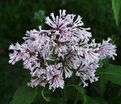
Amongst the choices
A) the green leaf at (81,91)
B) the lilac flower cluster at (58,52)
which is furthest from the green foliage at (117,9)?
the green leaf at (81,91)

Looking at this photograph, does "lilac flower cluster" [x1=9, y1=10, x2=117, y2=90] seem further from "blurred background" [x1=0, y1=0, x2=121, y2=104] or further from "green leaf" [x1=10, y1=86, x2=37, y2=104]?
"blurred background" [x1=0, y1=0, x2=121, y2=104]

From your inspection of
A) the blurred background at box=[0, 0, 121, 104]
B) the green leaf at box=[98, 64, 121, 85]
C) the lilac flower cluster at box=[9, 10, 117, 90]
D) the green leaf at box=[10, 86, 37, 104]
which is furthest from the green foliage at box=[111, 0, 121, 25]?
the blurred background at box=[0, 0, 121, 104]

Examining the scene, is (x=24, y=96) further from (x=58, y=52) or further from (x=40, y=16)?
(x=40, y=16)

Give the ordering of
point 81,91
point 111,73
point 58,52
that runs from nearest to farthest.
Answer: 1. point 58,52
2. point 81,91
3. point 111,73

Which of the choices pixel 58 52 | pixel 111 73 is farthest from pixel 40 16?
pixel 58 52

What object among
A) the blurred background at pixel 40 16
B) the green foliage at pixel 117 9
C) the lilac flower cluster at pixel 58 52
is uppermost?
the blurred background at pixel 40 16

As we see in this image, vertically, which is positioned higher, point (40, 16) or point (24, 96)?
point (40, 16)

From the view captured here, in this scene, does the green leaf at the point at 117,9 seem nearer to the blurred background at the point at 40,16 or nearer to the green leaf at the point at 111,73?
the green leaf at the point at 111,73
